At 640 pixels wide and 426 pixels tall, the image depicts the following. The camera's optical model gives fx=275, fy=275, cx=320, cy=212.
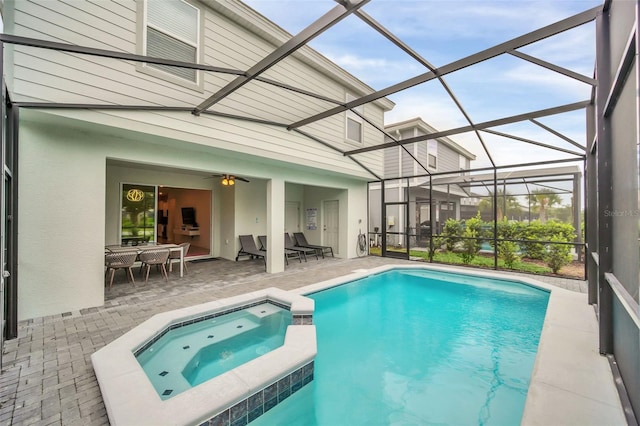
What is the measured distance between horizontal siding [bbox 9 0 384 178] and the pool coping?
19.4 ft

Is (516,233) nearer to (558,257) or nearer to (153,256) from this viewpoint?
(558,257)

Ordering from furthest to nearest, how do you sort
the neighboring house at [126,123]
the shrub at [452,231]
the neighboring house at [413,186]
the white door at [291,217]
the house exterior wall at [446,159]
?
the house exterior wall at [446,159], the neighboring house at [413,186], the white door at [291,217], the shrub at [452,231], the neighboring house at [126,123]

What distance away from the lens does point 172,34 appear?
4941 millimetres

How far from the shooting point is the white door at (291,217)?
37.4 ft

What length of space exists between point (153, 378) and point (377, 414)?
2339 millimetres

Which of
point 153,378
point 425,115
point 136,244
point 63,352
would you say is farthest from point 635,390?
point 425,115

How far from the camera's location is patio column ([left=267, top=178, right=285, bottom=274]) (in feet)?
24.4

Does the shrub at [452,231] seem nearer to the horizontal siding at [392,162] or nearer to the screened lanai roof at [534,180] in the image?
the screened lanai roof at [534,180]

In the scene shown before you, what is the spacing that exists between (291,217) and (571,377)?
32.0 feet

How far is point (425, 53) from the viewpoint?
4172 mm

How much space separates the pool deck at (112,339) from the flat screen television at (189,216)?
5838 millimetres

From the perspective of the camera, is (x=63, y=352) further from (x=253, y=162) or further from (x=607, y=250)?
(x=607, y=250)

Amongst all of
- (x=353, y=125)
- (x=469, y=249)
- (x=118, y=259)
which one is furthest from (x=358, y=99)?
(x=469, y=249)

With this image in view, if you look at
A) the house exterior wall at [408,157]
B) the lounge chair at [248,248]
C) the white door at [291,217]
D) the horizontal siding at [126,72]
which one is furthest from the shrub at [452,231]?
the lounge chair at [248,248]
